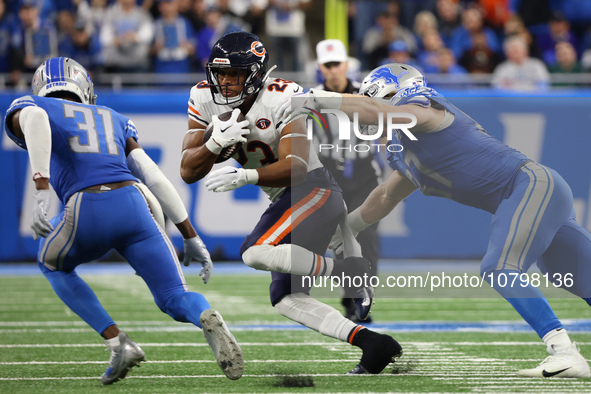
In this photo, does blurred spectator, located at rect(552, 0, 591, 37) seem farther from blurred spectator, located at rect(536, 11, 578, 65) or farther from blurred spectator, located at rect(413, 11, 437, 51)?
blurred spectator, located at rect(413, 11, 437, 51)

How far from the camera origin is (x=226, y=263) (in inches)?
404

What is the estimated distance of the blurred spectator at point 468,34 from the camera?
1124 cm

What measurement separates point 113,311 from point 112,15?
4.94 metres

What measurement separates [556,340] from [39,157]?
2.43m

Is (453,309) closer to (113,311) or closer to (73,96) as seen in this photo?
(113,311)

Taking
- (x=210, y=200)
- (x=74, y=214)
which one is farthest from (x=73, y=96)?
(x=210, y=200)

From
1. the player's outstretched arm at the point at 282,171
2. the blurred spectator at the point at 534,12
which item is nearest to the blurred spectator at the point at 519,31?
the blurred spectator at the point at 534,12

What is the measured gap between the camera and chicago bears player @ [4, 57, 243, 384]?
406 cm

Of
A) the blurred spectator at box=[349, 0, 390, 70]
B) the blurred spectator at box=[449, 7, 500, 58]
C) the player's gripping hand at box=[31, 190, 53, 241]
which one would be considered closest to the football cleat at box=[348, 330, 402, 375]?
the player's gripping hand at box=[31, 190, 53, 241]

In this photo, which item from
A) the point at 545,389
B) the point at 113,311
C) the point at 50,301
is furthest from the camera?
the point at 50,301

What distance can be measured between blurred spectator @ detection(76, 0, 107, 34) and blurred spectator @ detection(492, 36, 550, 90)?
469 cm

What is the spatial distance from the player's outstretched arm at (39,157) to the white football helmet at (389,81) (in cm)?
166

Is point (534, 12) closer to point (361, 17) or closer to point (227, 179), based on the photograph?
point (361, 17)

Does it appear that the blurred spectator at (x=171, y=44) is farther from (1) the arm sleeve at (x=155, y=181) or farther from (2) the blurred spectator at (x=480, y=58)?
(1) the arm sleeve at (x=155, y=181)
